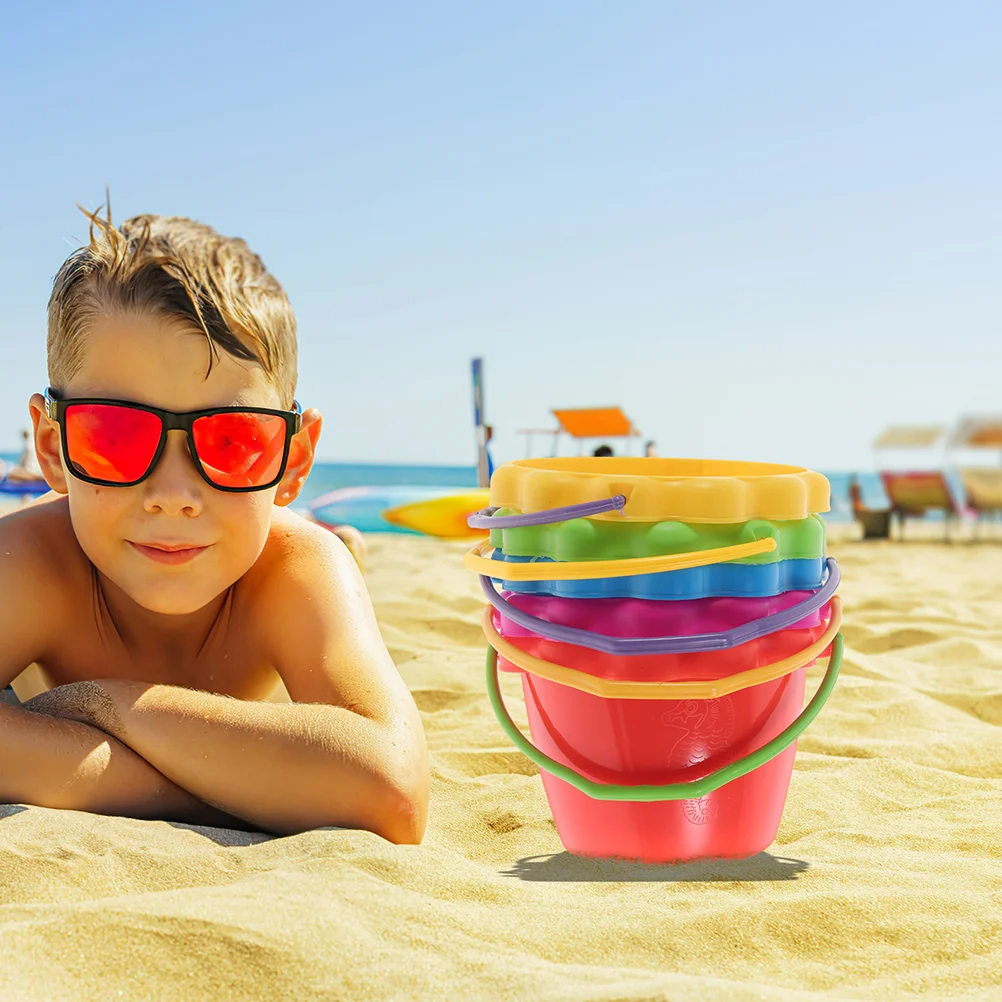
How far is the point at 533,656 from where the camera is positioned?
156 cm

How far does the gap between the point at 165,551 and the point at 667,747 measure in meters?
0.95

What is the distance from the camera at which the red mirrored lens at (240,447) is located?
1.75m

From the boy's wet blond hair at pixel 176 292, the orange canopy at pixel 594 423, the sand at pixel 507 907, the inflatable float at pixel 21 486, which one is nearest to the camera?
the sand at pixel 507 907

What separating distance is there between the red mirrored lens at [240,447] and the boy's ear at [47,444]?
344mm

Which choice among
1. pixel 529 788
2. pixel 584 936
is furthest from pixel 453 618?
pixel 584 936

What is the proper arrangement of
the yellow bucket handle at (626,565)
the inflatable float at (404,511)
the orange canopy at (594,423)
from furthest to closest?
1. the orange canopy at (594,423)
2. the inflatable float at (404,511)
3. the yellow bucket handle at (626,565)

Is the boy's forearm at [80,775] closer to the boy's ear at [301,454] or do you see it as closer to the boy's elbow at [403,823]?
the boy's elbow at [403,823]

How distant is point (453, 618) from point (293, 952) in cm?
289

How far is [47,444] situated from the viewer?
1.91m

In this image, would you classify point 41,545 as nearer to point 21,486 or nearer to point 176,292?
point 176,292

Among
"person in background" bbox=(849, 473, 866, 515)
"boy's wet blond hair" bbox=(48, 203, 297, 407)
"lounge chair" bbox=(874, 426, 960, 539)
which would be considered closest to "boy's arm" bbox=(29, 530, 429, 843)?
"boy's wet blond hair" bbox=(48, 203, 297, 407)

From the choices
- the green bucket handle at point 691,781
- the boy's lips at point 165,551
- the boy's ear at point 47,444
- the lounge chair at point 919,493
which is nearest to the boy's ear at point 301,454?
the boy's lips at point 165,551

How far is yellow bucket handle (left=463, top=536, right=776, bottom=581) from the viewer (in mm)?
1426

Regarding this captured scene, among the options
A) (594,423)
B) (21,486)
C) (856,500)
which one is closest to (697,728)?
(856,500)
